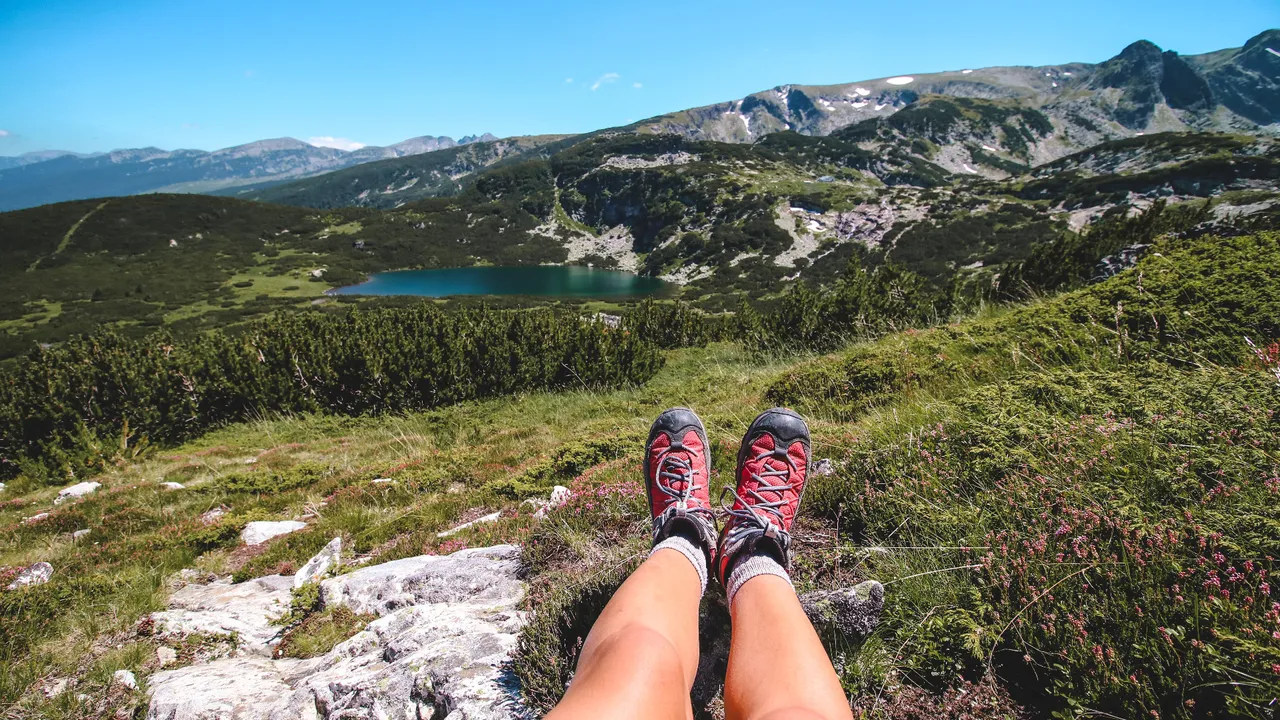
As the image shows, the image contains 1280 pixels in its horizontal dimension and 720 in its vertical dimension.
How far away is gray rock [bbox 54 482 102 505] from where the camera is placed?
7.79m

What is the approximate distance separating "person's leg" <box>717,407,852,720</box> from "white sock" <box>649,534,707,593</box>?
11 centimetres

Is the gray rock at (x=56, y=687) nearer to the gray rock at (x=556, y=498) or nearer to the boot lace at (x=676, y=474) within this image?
the gray rock at (x=556, y=498)

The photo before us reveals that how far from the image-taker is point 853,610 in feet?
7.27

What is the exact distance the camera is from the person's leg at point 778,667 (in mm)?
1760

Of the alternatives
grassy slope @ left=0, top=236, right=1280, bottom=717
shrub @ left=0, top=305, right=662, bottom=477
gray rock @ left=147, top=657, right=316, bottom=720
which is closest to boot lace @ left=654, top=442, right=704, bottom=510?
grassy slope @ left=0, top=236, right=1280, bottom=717

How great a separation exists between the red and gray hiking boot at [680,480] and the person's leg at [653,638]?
10 millimetres

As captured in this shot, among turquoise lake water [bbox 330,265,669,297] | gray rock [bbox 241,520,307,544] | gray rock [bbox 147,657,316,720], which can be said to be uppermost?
gray rock [bbox 147,657,316,720]

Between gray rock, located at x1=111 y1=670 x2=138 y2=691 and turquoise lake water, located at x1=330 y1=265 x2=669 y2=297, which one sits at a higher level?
gray rock, located at x1=111 y1=670 x2=138 y2=691

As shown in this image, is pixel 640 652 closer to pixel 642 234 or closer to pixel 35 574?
pixel 35 574

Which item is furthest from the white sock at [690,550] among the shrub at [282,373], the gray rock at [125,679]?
the shrub at [282,373]

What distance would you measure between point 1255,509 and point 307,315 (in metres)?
19.3

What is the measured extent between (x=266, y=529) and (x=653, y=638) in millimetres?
5098

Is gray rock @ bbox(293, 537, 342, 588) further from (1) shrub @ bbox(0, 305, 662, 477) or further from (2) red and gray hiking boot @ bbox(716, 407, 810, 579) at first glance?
(1) shrub @ bbox(0, 305, 662, 477)

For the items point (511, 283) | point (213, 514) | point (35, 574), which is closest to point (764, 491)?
point (35, 574)
